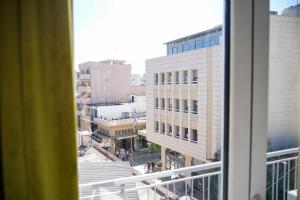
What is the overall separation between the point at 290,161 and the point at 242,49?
2.09 feet

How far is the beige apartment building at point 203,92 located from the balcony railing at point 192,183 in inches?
3.5

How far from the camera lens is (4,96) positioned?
0.65m

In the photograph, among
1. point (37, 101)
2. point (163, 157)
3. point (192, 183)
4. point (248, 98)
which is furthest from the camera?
point (192, 183)

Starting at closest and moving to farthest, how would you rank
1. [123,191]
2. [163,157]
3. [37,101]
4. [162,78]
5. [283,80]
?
1. [37,101]
2. [283,80]
3. [162,78]
4. [163,157]
5. [123,191]

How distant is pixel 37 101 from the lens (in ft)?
2.20

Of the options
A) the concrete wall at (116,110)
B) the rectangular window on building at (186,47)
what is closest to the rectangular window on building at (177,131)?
the concrete wall at (116,110)

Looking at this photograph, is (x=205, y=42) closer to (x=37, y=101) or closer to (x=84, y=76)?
(x=84, y=76)

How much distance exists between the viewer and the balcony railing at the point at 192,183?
3.85 feet

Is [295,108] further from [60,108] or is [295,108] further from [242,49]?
[60,108]

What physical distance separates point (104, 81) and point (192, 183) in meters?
1.14

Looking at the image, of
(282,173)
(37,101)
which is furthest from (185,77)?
(37,101)

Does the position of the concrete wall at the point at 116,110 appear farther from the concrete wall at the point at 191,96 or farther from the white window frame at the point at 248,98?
the white window frame at the point at 248,98

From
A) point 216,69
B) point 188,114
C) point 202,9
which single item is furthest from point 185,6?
point 188,114

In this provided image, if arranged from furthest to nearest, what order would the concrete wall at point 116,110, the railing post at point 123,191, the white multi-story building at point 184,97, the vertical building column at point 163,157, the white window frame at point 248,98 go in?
the railing post at point 123,191
the vertical building column at point 163,157
the white multi-story building at point 184,97
the concrete wall at point 116,110
the white window frame at point 248,98
